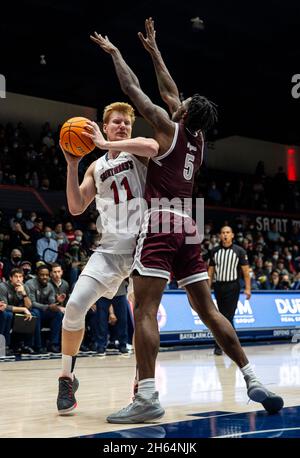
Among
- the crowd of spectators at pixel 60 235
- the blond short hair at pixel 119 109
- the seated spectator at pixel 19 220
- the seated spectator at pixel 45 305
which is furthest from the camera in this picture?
the seated spectator at pixel 19 220

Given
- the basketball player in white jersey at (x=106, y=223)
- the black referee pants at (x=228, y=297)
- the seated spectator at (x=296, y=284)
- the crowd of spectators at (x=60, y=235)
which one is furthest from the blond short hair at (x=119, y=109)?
the seated spectator at (x=296, y=284)

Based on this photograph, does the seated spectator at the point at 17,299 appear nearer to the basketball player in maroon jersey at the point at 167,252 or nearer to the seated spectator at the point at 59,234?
the seated spectator at the point at 59,234

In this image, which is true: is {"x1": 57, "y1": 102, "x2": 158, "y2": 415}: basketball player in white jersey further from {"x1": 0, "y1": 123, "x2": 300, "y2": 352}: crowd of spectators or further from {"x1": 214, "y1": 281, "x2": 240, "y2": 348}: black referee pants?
{"x1": 214, "y1": 281, "x2": 240, "y2": 348}: black referee pants

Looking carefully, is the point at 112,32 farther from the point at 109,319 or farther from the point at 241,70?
the point at 109,319

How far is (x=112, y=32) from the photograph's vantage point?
53.5 ft

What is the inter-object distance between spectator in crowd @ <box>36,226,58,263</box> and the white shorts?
8.97 meters

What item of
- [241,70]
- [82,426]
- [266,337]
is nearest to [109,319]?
[266,337]

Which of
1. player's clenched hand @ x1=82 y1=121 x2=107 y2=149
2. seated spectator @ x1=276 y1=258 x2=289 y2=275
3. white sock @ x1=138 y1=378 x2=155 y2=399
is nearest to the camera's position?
white sock @ x1=138 y1=378 x2=155 y2=399

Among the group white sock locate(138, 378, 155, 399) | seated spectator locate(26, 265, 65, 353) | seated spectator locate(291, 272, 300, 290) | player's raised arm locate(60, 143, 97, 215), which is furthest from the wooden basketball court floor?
seated spectator locate(291, 272, 300, 290)

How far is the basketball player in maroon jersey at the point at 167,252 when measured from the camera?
12.9ft

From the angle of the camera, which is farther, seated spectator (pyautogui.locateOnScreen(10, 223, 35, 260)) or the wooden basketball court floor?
seated spectator (pyautogui.locateOnScreen(10, 223, 35, 260))

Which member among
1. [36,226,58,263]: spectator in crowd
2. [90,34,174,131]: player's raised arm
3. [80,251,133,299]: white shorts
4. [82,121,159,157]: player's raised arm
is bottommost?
[80,251,133,299]: white shorts

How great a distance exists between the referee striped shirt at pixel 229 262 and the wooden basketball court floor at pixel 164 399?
4.56 ft

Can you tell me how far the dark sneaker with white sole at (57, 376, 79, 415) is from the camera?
13.5ft
